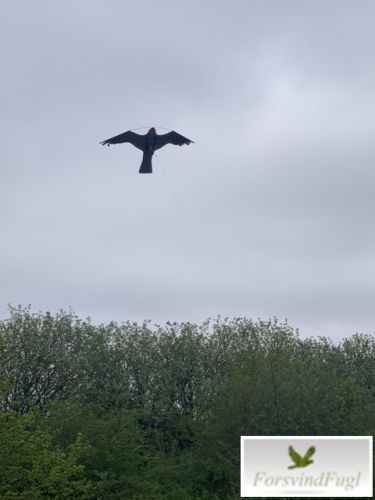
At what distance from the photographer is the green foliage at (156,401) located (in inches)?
1952

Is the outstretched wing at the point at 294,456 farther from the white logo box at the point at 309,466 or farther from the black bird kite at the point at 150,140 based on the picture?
the black bird kite at the point at 150,140

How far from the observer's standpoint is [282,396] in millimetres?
59625

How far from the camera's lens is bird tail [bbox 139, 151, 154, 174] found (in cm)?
3322

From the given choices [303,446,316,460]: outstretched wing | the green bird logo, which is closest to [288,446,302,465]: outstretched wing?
the green bird logo

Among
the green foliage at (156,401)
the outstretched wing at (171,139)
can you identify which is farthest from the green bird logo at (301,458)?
the green foliage at (156,401)

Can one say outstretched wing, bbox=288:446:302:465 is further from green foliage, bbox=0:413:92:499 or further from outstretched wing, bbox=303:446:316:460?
green foliage, bbox=0:413:92:499

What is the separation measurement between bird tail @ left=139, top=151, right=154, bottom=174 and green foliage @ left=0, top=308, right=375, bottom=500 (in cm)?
1576

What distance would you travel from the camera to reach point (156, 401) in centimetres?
7394

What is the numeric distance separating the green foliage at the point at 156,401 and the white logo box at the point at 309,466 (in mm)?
17688

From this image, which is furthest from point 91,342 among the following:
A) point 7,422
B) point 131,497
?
point 7,422

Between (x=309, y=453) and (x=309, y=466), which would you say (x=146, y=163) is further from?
(x=309, y=466)

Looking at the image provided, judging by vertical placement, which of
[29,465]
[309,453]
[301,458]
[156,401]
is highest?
[156,401]

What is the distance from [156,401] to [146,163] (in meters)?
42.3

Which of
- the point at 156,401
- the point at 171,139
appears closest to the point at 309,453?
the point at 171,139
